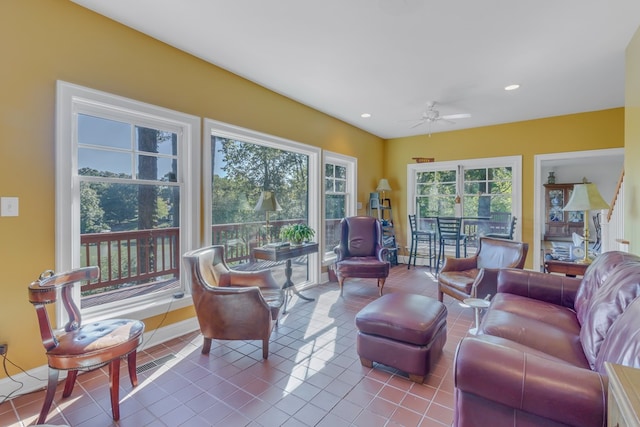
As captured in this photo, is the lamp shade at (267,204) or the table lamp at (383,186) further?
the table lamp at (383,186)

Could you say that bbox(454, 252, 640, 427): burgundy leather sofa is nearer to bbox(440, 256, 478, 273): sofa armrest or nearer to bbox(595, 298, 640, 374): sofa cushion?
bbox(595, 298, 640, 374): sofa cushion

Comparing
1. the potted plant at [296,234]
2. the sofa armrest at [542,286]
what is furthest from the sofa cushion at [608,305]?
the potted plant at [296,234]

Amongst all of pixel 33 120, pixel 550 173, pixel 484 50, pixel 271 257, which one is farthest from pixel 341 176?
pixel 550 173

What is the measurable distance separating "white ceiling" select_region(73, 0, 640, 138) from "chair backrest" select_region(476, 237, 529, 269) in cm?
195

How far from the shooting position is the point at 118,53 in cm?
250

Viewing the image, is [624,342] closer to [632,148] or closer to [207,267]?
[632,148]

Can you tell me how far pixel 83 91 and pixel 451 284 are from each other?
3.97 meters

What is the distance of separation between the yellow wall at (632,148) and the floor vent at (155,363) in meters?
4.13

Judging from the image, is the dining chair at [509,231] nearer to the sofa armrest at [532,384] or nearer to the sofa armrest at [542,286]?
the sofa armrest at [542,286]

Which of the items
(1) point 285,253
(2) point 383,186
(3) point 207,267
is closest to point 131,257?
(3) point 207,267

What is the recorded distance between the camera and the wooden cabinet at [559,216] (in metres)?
8.84

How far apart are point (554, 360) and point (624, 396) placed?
0.81 metres

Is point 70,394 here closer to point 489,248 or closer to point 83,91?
point 83,91

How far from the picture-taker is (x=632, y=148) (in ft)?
8.92
